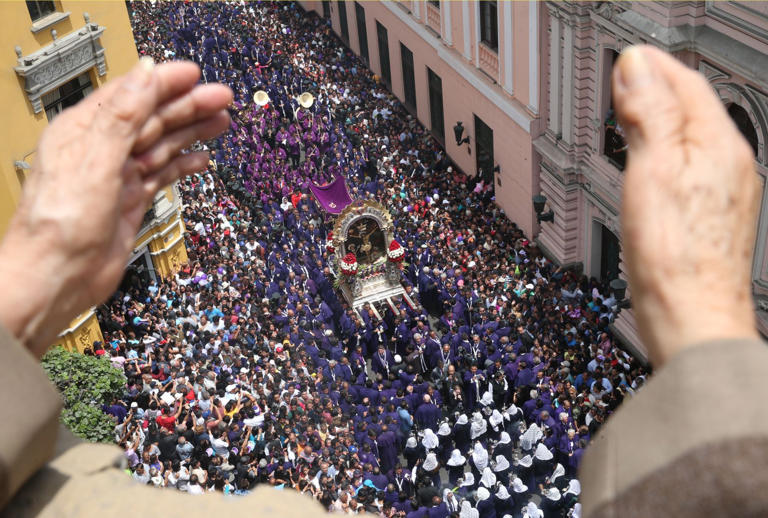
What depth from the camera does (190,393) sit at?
22.6 meters

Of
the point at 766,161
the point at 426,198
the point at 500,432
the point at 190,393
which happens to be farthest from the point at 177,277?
the point at 766,161

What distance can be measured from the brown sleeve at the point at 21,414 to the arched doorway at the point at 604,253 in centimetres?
2440

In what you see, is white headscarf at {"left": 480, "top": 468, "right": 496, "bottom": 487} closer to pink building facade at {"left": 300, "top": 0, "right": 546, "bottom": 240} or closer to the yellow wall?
pink building facade at {"left": 300, "top": 0, "right": 546, "bottom": 240}

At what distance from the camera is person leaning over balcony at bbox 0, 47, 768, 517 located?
1.82 meters

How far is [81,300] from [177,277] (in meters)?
26.2

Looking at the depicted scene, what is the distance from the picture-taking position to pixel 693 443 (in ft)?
5.93

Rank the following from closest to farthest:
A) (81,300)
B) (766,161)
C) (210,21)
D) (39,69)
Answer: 1. (81,300)
2. (766,161)
3. (39,69)
4. (210,21)

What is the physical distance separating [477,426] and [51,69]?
13585 mm

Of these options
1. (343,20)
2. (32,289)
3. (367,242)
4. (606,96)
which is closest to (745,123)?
(606,96)

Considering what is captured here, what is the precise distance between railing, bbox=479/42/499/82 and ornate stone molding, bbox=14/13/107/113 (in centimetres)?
1219

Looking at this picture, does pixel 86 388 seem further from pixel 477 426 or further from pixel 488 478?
pixel 488 478

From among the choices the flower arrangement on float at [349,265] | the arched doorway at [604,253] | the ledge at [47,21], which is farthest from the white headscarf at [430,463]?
the ledge at [47,21]

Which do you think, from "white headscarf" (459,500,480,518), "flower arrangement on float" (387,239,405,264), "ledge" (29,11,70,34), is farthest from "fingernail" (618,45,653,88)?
"flower arrangement on float" (387,239,405,264)

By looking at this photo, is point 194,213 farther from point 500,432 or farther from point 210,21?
point 210,21
